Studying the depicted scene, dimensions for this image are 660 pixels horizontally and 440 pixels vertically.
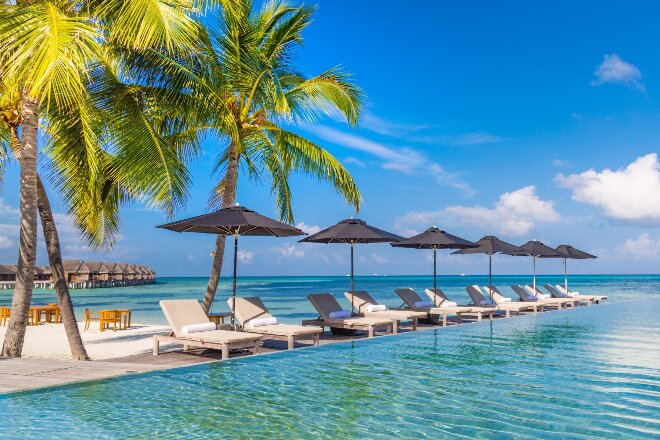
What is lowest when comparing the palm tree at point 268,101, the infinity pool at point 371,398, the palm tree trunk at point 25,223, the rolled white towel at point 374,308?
the infinity pool at point 371,398

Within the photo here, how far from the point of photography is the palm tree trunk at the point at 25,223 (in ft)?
25.6

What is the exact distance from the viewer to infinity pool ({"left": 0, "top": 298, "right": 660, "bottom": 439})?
445 cm

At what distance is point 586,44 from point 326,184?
1778 cm

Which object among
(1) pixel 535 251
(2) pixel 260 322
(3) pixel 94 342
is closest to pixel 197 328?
(2) pixel 260 322

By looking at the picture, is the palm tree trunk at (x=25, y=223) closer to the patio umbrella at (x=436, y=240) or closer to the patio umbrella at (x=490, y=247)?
the patio umbrella at (x=436, y=240)

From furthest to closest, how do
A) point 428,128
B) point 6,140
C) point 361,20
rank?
point 428,128 → point 361,20 → point 6,140

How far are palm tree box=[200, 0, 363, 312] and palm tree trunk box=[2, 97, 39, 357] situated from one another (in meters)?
2.98

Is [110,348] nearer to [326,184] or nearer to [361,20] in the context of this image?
[326,184]

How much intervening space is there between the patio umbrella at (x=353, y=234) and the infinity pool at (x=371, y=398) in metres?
3.24

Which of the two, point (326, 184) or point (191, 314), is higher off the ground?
point (326, 184)

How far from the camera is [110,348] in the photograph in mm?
11242

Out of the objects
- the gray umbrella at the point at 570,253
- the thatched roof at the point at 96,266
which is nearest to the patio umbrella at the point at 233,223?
the gray umbrella at the point at 570,253

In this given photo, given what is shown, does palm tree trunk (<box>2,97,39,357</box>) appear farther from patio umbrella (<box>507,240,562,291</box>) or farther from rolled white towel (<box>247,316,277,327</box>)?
patio umbrella (<box>507,240,562,291</box>)

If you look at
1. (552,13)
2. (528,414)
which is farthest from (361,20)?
(528,414)
